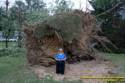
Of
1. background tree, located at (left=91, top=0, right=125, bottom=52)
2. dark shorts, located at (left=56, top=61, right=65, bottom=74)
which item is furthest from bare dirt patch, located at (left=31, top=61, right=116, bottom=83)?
background tree, located at (left=91, top=0, right=125, bottom=52)

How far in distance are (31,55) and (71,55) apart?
1790 mm

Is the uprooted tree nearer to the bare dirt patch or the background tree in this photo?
the bare dirt patch

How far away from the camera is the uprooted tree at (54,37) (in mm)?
9586

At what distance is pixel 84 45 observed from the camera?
1034 cm

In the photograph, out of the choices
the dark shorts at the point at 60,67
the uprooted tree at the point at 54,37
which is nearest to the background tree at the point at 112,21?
the uprooted tree at the point at 54,37

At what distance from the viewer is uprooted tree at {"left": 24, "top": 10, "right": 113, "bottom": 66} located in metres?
9.59

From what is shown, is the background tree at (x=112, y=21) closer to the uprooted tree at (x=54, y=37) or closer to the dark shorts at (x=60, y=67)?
the uprooted tree at (x=54, y=37)

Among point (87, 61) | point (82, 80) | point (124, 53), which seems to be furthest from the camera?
point (124, 53)

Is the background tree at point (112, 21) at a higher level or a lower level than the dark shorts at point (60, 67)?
higher

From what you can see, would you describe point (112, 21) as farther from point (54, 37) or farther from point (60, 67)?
point (60, 67)

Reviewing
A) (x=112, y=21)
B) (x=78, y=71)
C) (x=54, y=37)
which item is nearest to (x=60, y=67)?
(x=78, y=71)

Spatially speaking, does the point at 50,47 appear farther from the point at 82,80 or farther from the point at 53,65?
the point at 82,80

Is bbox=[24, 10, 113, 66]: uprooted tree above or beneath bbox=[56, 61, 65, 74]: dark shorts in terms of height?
above

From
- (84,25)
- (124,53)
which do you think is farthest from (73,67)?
(124,53)
